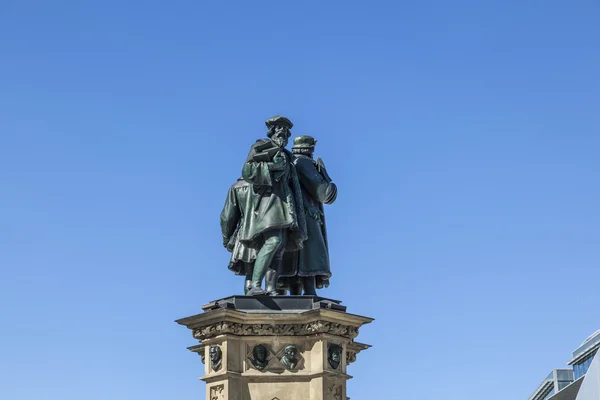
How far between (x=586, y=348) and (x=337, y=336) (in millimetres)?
76053

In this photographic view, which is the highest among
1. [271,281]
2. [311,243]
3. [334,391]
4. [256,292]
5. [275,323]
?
[311,243]

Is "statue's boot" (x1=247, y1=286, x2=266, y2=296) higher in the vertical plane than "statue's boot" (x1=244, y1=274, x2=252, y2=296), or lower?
lower

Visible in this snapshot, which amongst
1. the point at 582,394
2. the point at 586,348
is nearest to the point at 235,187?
the point at 582,394

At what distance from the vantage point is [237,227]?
2166 centimetres

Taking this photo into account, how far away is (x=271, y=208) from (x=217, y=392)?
2971 millimetres

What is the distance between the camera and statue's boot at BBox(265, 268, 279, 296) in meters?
20.8

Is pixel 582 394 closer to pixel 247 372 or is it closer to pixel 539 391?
pixel 539 391

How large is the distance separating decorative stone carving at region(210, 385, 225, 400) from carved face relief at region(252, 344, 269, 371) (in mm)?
604

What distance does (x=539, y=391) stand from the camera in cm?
11594

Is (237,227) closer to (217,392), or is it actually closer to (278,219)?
(278,219)

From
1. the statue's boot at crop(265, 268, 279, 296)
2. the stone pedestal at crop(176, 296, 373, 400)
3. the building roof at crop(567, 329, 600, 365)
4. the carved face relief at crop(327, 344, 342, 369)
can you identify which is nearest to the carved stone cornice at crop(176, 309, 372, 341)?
the stone pedestal at crop(176, 296, 373, 400)

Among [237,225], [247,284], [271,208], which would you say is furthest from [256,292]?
[237,225]

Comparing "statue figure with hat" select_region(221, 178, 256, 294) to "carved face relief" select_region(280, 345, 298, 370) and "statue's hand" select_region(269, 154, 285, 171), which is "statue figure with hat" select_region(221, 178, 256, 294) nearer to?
"statue's hand" select_region(269, 154, 285, 171)

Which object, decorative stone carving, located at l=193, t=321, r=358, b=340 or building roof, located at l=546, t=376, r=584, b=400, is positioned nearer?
decorative stone carving, located at l=193, t=321, r=358, b=340
